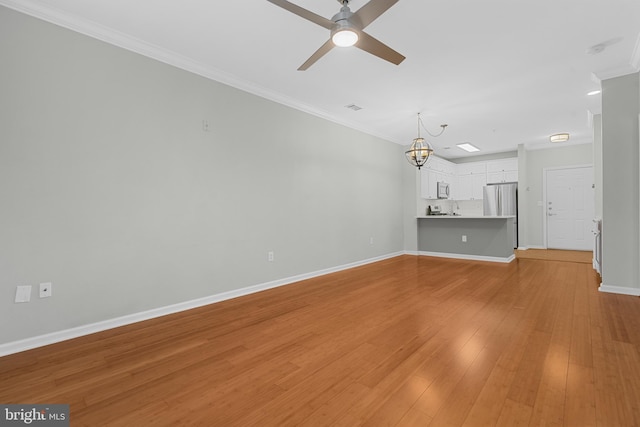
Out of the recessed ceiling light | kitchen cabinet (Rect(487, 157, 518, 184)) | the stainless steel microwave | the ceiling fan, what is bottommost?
the stainless steel microwave

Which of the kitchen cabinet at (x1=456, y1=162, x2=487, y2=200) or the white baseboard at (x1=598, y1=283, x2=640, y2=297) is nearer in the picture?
the white baseboard at (x1=598, y1=283, x2=640, y2=297)

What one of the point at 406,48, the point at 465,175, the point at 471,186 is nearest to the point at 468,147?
the point at 465,175

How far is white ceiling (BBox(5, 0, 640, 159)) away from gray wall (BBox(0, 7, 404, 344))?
0.23m

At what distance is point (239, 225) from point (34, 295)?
6.31 feet

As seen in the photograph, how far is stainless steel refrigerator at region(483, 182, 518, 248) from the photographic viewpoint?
25.3ft

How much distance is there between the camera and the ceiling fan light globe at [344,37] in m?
2.17

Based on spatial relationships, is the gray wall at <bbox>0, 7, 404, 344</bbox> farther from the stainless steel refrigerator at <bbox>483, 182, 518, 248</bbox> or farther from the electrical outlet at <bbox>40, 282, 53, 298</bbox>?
the stainless steel refrigerator at <bbox>483, 182, 518, 248</bbox>

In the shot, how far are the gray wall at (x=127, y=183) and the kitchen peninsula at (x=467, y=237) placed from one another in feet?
12.1

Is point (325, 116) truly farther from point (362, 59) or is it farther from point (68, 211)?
point (68, 211)

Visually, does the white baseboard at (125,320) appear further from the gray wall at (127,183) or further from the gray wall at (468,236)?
the gray wall at (468,236)

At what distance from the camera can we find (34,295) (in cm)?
231

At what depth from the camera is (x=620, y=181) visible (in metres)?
3.55

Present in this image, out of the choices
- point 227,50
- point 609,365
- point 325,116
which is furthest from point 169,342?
point 325,116

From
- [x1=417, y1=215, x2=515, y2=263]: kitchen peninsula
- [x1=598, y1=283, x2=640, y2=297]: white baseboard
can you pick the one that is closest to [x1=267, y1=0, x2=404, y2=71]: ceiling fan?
[x1=598, y1=283, x2=640, y2=297]: white baseboard
